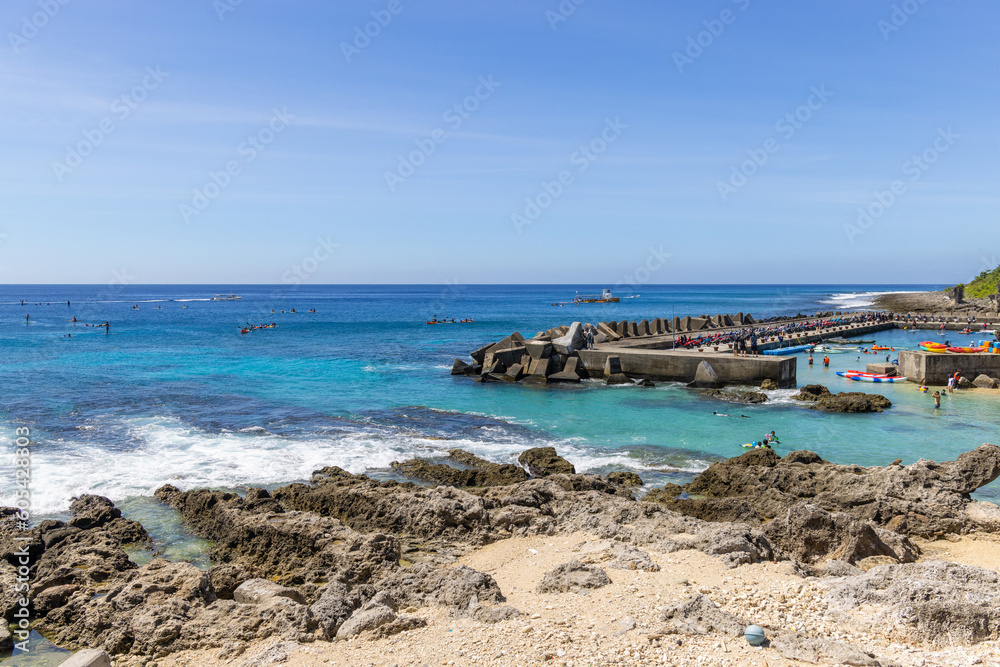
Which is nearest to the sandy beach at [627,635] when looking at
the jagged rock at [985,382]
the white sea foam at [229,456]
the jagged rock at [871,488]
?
the jagged rock at [871,488]

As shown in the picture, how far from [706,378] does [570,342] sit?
7801mm

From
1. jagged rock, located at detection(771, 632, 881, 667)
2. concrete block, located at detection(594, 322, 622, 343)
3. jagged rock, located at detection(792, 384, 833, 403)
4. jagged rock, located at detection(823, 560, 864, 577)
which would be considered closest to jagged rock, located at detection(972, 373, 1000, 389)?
jagged rock, located at detection(792, 384, 833, 403)

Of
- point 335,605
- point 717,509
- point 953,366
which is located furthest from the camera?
point 953,366

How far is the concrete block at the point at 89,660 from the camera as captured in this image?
23.1 feet

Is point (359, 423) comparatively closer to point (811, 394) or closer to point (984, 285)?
point (811, 394)

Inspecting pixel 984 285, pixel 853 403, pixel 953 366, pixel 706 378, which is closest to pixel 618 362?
pixel 706 378

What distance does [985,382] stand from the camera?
29.9 metres

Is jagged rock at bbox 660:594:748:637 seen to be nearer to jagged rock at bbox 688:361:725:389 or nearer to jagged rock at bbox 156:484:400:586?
jagged rock at bbox 156:484:400:586

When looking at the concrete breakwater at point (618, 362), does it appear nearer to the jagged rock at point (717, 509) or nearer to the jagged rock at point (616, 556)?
the jagged rock at point (717, 509)

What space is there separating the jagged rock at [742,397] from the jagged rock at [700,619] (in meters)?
20.6

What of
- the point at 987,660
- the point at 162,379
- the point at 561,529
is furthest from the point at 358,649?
the point at 162,379

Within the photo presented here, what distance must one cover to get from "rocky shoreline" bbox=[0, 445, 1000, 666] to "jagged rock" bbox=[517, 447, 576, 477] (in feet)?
3.22

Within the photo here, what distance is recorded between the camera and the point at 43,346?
5344 centimetres

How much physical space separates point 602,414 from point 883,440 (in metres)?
9.41
